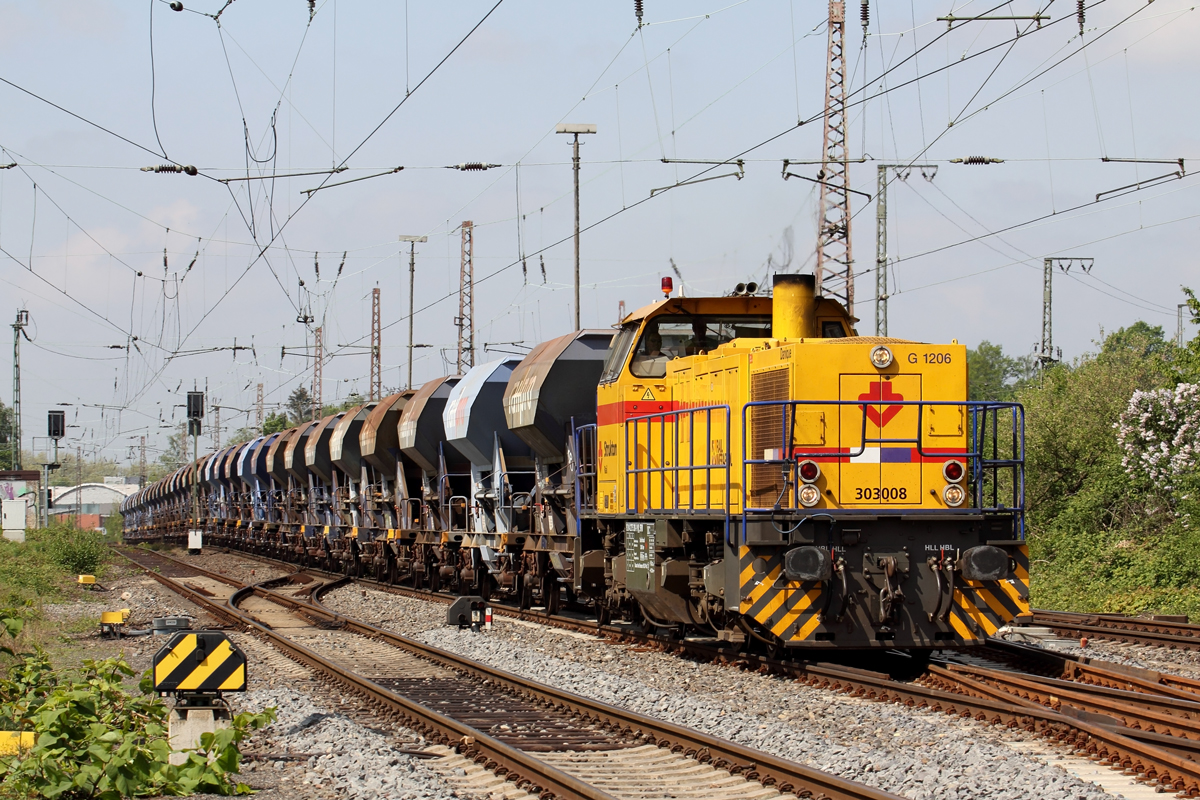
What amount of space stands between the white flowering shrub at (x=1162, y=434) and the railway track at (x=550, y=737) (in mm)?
13129

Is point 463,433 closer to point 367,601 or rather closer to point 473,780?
point 367,601

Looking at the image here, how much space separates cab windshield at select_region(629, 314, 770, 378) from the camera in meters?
11.8

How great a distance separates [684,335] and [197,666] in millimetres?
6216

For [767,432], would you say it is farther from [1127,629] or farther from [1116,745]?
[1127,629]

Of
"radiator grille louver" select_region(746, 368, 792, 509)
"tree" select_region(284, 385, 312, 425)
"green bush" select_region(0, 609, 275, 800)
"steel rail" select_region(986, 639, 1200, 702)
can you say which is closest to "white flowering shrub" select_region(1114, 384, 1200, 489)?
"steel rail" select_region(986, 639, 1200, 702)

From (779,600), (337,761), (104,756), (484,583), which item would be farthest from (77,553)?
(104,756)

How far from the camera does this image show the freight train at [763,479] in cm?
938

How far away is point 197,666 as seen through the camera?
745 centimetres

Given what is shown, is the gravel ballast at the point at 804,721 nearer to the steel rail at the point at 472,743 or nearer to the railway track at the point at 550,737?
the railway track at the point at 550,737

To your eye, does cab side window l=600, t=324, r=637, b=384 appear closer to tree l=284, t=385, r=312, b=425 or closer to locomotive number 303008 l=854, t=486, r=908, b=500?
locomotive number 303008 l=854, t=486, r=908, b=500

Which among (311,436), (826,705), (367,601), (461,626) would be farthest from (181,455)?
(826,705)

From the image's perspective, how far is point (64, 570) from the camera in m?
27.4

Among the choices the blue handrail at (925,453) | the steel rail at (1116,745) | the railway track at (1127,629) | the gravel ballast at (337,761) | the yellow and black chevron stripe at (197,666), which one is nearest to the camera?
the steel rail at (1116,745)

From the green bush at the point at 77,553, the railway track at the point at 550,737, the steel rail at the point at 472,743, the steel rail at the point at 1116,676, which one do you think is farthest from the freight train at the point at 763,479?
the green bush at the point at 77,553
